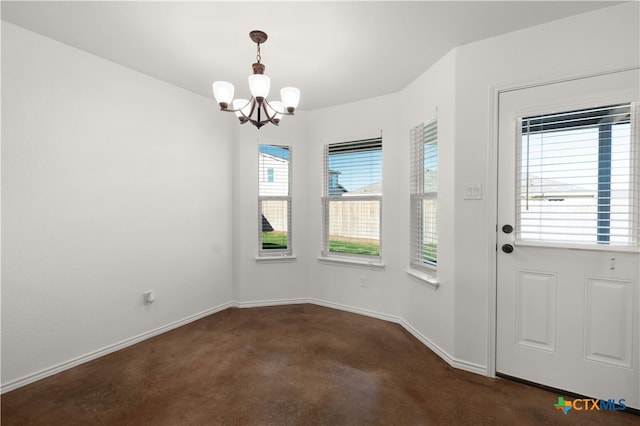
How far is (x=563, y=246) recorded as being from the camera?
6.54ft

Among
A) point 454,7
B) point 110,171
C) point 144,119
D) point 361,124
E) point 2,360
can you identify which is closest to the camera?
point 454,7

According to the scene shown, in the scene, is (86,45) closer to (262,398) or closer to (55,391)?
(55,391)

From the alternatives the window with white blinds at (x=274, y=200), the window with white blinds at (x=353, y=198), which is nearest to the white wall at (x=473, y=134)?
the window with white blinds at (x=353, y=198)

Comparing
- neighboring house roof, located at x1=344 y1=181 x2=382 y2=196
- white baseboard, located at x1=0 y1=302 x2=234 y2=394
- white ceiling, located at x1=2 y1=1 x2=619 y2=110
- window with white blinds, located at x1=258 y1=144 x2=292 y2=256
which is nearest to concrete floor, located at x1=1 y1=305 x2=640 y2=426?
white baseboard, located at x1=0 y1=302 x2=234 y2=394

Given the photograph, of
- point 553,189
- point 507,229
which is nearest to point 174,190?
point 507,229

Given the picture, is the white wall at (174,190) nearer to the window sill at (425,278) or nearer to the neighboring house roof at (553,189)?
the window sill at (425,278)

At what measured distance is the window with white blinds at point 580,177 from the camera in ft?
6.01

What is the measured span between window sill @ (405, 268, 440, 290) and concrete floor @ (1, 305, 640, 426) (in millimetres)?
584

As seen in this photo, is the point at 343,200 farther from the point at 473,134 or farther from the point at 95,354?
the point at 95,354

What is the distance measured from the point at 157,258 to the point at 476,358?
302cm

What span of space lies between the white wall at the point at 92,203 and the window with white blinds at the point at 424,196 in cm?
232

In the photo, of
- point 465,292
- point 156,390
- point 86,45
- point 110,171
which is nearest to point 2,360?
point 156,390

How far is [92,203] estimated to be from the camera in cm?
246

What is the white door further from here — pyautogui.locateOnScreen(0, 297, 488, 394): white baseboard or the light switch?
pyautogui.locateOnScreen(0, 297, 488, 394): white baseboard
